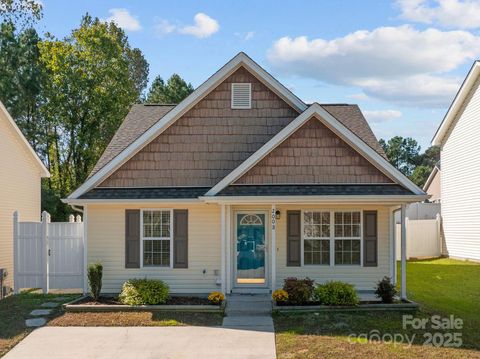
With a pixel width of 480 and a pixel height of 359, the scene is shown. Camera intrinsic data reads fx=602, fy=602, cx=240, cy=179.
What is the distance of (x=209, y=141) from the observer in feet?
55.3

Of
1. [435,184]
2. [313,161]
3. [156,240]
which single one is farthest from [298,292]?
[435,184]

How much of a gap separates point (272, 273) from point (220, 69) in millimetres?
5870

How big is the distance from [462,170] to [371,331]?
17640 millimetres

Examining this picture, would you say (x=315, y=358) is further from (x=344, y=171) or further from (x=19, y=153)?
(x=19, y=153)

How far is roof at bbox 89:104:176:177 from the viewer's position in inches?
698

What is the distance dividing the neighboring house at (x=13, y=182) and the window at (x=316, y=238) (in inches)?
417

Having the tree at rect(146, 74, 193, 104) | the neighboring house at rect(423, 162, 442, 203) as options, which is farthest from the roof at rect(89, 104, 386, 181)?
the tree at rect(146, 74, 193, 104)

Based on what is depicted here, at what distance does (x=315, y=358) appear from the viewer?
1027 centimetres

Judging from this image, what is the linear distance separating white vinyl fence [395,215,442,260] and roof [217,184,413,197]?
15.4 meters

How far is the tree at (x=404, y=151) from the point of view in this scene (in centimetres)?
8525

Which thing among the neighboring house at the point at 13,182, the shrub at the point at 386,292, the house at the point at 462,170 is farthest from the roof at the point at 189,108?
the house at the point at 462,170

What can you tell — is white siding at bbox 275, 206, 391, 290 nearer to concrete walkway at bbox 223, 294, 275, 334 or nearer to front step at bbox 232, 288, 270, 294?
front step at bbox 232, 288, 270, 294

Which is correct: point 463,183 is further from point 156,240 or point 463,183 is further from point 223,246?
point 156,240

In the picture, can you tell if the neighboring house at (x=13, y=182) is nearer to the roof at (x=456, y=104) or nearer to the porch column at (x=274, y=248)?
the porch column at (x=274, y=248)
